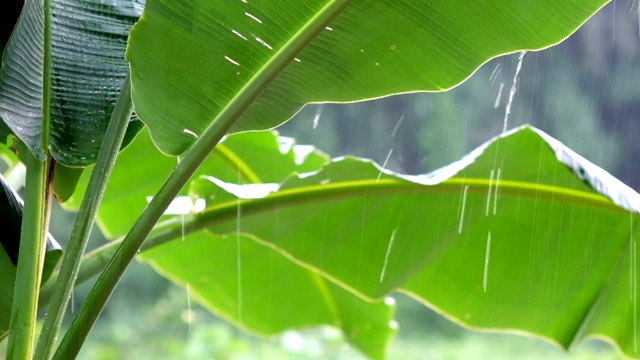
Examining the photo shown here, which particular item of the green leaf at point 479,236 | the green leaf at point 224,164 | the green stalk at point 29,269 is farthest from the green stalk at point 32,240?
the green leaf at point 224,164

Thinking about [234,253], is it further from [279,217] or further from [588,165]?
→ [588,165]

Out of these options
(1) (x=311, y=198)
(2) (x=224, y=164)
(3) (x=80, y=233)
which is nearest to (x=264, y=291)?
(2) (x=224, y=164)

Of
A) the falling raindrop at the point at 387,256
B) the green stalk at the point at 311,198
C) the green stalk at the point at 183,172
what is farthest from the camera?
the falling raindrop at the point at 387,256

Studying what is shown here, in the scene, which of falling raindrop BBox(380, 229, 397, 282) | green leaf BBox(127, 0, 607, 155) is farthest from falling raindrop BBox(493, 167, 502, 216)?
green leaf BBox(127, 0, 607, 155)

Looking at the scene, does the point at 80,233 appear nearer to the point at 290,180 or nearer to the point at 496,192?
the point at 290,180

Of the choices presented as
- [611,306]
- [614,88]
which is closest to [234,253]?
[611,306]

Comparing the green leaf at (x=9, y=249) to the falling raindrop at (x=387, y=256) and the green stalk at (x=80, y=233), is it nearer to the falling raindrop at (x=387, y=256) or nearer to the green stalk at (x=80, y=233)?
the green stalk at (x=80, y=233)
